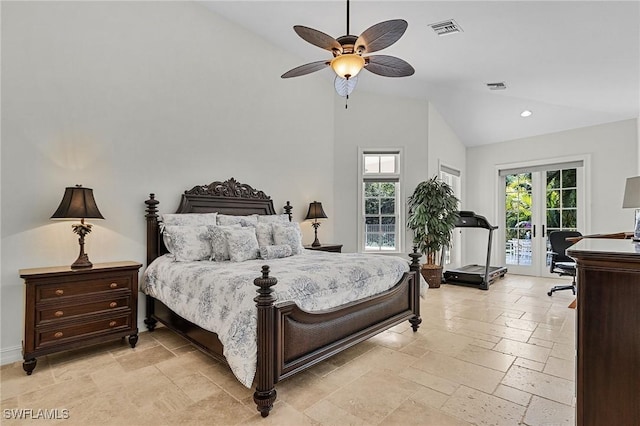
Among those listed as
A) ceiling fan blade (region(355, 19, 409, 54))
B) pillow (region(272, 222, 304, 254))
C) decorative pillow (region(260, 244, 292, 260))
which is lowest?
decorative pillow (region(260, 244, 292, 260))

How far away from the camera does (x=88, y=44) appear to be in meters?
3.21

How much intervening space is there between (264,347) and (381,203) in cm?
441

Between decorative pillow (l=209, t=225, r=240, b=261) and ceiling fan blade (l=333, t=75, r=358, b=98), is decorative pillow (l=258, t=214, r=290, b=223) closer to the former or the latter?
decorative pillow (l=209, t=225, r=240, b=261)

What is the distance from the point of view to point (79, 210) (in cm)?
282

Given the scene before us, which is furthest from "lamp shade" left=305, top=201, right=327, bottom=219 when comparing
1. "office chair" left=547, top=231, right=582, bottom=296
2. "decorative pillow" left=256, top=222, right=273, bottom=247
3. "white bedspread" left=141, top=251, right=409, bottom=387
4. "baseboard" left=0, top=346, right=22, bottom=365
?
"office chair" left=547, top=231, right=582, bottom=296

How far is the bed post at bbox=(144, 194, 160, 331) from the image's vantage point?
3.56 metres

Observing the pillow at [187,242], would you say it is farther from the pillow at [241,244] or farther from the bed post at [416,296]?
the bed post at [416,296]

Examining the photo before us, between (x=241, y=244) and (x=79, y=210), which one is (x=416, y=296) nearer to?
(x=241, y=244)

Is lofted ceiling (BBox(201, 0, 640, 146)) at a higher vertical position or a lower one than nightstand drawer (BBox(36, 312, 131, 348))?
higher

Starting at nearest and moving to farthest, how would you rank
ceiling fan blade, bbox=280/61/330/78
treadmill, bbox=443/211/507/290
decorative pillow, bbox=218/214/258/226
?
ceiling fan blade, bbox=280/61/330/78 < decorative pillow, bbox=218/214/258/226 < treadmill, bbox=443/211/507/290

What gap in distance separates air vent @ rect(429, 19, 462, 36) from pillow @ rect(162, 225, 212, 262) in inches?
136

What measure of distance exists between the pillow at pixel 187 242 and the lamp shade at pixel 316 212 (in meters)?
2.00

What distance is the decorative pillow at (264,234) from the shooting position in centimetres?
385

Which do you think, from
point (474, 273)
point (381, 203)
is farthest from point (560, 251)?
point (381, 203)
